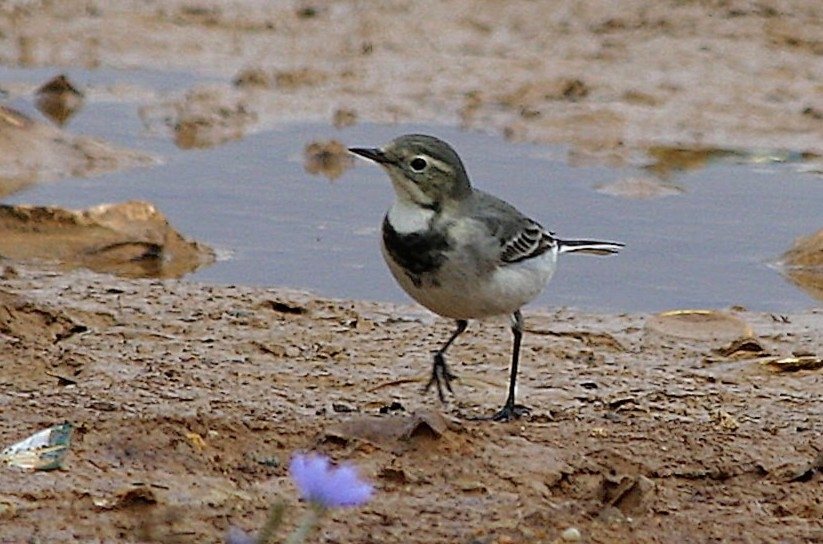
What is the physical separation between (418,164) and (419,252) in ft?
1.37

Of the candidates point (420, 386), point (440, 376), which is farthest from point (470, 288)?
point (420, 386)

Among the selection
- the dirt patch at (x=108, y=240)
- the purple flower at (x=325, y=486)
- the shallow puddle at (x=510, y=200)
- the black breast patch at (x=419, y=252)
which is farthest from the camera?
the dirt patch at (x=108, y=240)

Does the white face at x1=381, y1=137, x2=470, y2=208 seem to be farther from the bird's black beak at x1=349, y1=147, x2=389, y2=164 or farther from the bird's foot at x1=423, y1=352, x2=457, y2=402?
the bird's foot at x1=423, y1=352, x2=457, y2=402

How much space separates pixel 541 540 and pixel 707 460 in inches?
52.9

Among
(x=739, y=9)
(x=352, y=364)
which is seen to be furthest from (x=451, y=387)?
(x=739, y=9)

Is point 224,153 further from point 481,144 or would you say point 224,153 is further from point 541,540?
point 541,540

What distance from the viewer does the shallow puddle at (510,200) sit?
29.2ft

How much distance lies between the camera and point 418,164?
6801 mm

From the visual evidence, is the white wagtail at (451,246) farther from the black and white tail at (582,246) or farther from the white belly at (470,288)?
the black and white tail at (582,246)

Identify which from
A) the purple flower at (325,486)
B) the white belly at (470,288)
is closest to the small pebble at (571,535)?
the purple flower at (325,486)

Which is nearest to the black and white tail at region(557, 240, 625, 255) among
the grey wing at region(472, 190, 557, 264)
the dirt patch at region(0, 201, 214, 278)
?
the grey wing at region(472, 190, 557, 264)

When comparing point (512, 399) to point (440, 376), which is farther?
point (440, 376)

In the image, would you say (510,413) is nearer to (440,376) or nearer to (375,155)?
(440,376)

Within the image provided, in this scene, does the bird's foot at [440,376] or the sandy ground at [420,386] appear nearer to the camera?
the sandy ground at [420,386]
